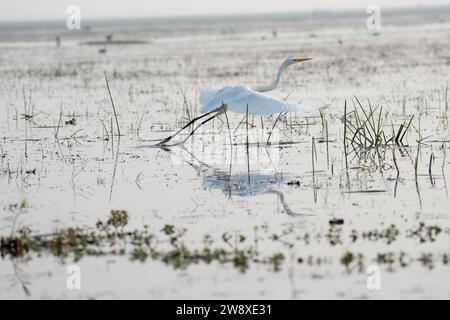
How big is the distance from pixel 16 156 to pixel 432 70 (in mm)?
14901

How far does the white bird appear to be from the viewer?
11016 millimetres

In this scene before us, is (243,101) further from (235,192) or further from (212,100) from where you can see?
(235,192)

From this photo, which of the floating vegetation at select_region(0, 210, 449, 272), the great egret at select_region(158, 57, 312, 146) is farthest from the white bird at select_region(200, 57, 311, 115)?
the floating vegetation at select_region(0, 210, 449, 272)

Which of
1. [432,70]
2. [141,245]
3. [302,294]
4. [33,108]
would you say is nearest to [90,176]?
[141,245]

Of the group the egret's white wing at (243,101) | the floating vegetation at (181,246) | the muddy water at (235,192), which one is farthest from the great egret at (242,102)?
the floating vegetation at (181,246)

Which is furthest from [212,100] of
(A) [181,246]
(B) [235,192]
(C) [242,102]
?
(A) [181,246]

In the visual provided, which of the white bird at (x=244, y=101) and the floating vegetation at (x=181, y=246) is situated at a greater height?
the white bird at (x=244, y=101)

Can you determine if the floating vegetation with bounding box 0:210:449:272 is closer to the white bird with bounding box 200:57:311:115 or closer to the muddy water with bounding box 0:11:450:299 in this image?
the muddy water with bounding box 0:11:450:299

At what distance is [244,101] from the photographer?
11562 millimetres

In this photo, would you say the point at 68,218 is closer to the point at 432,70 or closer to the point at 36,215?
the point at 36,215

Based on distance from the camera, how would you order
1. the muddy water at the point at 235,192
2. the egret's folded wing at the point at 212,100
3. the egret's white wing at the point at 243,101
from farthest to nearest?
1. the egret's folded wing at the point at 212,100
2. the egret's white wing at the point at 243,101
3. the muddy water at the point at 235,192

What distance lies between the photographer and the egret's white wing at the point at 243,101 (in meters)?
11.0

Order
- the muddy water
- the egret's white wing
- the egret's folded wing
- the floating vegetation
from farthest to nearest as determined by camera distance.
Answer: the egret's folded wing
the egret's white wing
the floating vegetation
the muddy water

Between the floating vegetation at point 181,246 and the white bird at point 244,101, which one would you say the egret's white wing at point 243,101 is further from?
the floating vegetation at point 181,246
